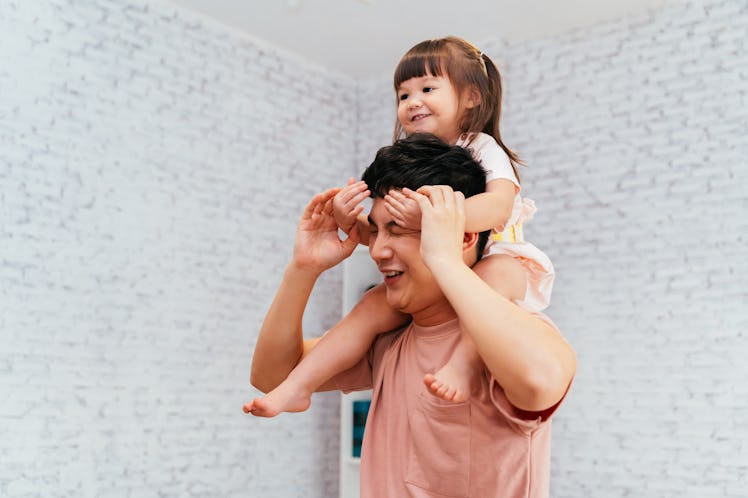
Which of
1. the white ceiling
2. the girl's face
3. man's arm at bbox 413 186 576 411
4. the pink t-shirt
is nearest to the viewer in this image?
man's arm at bbox 413 186 576 411

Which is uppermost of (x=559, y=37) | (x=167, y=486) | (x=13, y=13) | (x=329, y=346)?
(x=559, y=37)

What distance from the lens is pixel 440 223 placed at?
1.45 meters

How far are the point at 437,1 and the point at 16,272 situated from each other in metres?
2.67

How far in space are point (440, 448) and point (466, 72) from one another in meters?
1.01

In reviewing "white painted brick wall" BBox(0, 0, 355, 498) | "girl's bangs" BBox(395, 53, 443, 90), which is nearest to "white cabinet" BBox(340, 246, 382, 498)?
"white painted brick wall" BBox(0, 0, 355, 498)

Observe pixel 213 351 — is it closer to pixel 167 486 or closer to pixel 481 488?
pixel 167 486

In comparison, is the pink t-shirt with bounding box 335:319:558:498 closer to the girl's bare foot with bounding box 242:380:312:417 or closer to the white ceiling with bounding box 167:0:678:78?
the girl's bare foot with bounding box 242:380:312:417

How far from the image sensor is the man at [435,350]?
1357mm

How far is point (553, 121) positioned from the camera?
5008mm

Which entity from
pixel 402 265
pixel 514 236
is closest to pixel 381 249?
pixel 402 265

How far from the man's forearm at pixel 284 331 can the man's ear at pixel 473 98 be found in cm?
72

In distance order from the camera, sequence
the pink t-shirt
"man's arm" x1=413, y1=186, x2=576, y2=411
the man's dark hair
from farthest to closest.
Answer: the man's dark hair < the pink t-shirt < "man's arm" x1=413, y1=186, x2=576, y2=411

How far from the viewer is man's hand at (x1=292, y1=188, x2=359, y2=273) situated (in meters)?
1.69

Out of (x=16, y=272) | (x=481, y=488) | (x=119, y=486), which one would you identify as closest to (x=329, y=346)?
(x=481, y=488)
